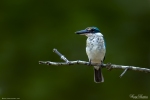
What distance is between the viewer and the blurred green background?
30.5 feet

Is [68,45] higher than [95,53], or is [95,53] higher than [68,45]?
[68,45]

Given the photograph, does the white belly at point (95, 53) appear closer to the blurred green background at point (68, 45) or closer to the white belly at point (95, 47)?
the white belly at point (95, 47)

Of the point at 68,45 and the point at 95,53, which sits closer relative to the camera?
the point at 95,53

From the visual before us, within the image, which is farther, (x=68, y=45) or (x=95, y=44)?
(x=68, y=45)

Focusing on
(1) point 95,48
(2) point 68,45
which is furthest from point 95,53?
(2) point 68,45

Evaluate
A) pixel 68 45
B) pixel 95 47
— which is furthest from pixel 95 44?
pixel 68 45

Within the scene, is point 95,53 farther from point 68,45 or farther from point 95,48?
point 68,45

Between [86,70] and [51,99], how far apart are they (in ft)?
3.08

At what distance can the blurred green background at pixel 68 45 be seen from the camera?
928cm

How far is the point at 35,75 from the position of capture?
9.50 metres

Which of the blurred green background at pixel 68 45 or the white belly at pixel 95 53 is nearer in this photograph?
the white belly at pixel 95 53

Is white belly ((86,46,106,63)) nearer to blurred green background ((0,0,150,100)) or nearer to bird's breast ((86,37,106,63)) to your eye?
bird's breast ((86,37,106,63))

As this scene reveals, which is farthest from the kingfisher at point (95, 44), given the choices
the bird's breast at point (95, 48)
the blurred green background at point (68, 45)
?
the blurred green background at point (68, 45)

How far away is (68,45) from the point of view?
31.0 ft
